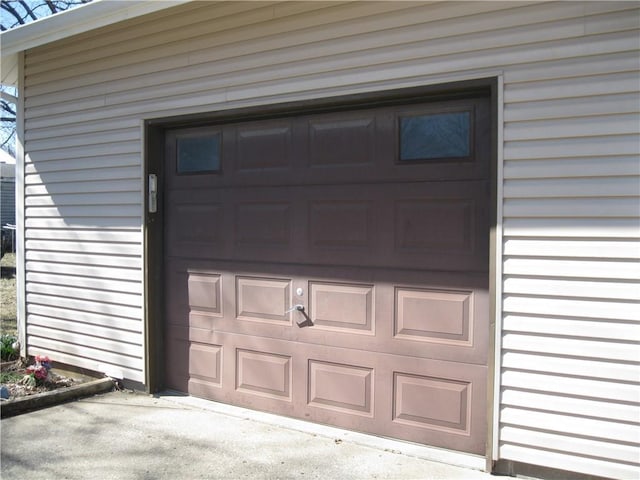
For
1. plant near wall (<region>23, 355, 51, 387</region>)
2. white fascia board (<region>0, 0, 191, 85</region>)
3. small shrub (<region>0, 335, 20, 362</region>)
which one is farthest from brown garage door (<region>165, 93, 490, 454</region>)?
small shrub (<region>0, 335, 20, 362</region>)

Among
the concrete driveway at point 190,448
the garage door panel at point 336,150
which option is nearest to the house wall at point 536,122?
the garage door panel at point 336,150

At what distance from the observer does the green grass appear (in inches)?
271

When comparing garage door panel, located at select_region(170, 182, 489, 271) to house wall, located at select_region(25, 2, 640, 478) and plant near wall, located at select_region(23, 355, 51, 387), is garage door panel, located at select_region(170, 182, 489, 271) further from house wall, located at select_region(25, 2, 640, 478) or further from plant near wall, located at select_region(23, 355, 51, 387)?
plant near wall, located at select_region(23, 355, 51, 387)

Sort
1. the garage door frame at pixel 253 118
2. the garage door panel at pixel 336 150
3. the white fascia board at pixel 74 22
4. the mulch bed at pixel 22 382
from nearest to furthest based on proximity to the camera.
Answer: the garage door frame at pixel 253 118 < the garage door panel at pixel 336 150 < the white fascia board at pixel 74 22 < the mulch bed at pixel 22 382

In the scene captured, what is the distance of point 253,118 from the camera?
13.6 feet

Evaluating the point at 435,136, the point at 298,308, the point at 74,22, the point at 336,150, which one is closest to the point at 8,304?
the point at 74,22

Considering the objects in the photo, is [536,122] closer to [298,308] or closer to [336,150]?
[336,150]

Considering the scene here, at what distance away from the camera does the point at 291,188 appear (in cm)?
399

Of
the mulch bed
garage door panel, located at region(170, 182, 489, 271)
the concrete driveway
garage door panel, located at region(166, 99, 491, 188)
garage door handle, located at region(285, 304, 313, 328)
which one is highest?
garage door panel, located at region(166, 99, 491, 188)

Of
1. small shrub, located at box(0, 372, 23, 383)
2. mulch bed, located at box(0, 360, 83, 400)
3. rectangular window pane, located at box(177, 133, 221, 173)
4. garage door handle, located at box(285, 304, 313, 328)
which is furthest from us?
small shrub, located at box(0, 372, 23, 383)

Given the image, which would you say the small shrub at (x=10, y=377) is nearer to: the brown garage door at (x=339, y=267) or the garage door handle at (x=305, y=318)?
the brown garage door at (x=339, y=267)

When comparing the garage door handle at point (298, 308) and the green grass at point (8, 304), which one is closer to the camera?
the garage door handle at point (298, 308)

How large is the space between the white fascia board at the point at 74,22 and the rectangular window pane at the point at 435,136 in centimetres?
183

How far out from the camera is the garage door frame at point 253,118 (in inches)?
122
